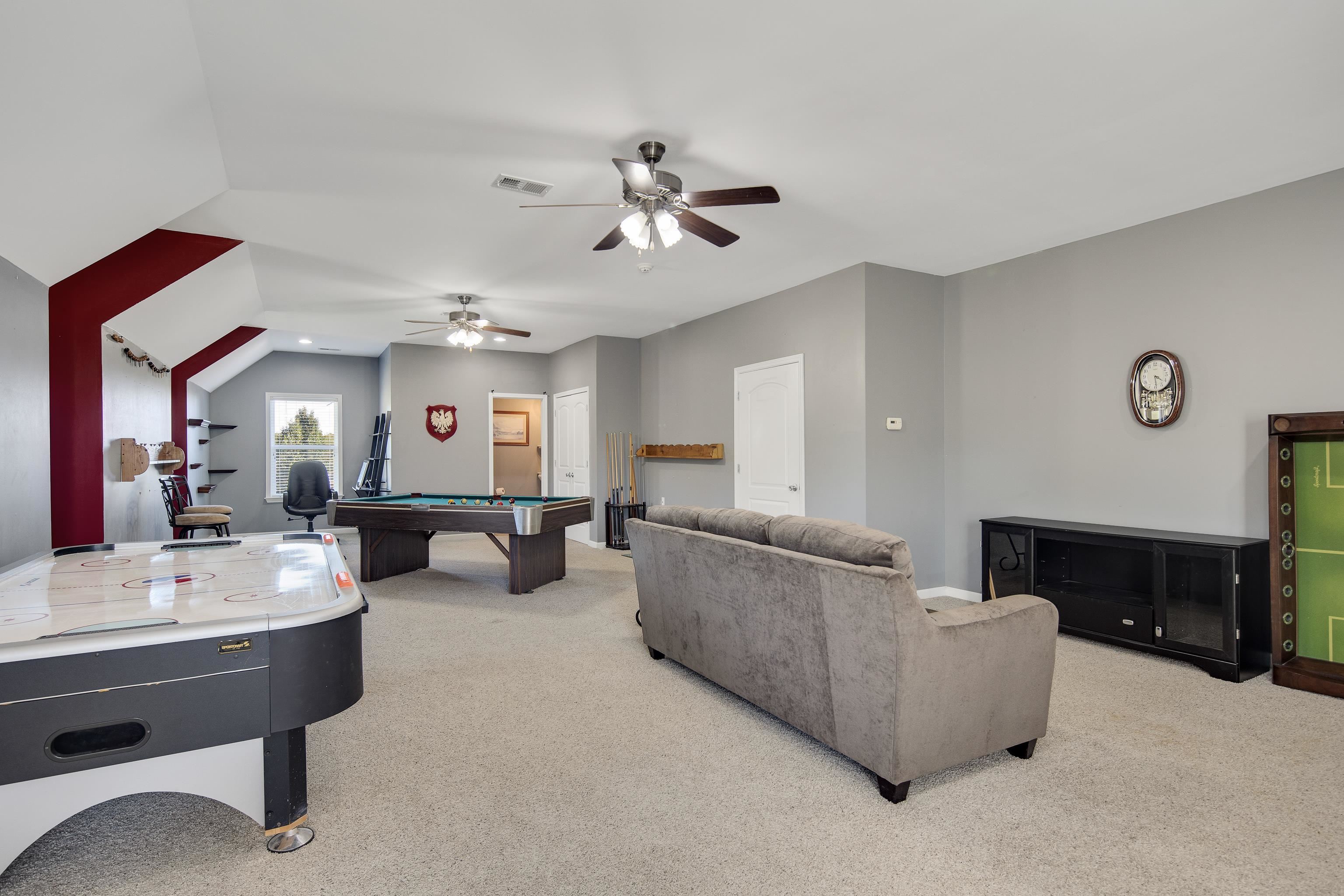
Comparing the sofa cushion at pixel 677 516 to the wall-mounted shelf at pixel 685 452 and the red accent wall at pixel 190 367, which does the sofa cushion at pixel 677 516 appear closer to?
the wall-mounted shelf at pixel 685 452

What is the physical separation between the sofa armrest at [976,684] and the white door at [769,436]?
3.11 m

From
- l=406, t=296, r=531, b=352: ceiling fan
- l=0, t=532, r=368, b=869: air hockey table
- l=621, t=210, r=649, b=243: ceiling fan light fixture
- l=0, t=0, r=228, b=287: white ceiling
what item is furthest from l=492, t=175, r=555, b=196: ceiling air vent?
l=406, t=296, r=531, b=352: ceiling fan

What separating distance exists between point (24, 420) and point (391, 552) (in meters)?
3.03

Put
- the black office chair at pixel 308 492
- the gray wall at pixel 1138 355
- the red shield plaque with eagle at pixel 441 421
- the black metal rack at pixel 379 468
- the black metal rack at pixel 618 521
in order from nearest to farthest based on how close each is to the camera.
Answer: the gray wall at pixel 1138 355 → the black metal rack at pixel 618 521 → the black office chair at pixel 308 492 → the red shield plaque with eagle at pixel 441 421 → the black metal rack at pixel 379 468

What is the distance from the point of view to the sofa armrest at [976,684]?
2.14 metres

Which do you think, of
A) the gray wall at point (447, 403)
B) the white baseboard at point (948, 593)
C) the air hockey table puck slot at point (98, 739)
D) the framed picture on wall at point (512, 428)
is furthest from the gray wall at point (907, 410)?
the framed picture on wall at point (512, 428)

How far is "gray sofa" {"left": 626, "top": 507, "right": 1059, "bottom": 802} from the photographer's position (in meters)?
2.13

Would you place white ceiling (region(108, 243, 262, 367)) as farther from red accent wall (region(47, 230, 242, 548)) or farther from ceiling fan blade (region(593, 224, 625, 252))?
ceiling fan blade (region(593, 224, 625, 252))

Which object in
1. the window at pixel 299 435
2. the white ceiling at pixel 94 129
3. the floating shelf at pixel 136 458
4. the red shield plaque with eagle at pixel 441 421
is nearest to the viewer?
the white ceiling at pixel 94 129

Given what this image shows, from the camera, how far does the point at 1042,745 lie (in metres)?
2.60

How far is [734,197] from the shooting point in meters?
2.99

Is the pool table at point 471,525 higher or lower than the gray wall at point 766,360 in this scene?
lower

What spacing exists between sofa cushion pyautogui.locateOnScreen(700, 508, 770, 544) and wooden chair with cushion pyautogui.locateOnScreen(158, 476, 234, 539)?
16.0 feet

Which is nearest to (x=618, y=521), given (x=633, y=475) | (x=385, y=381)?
(x=633, y=475)
